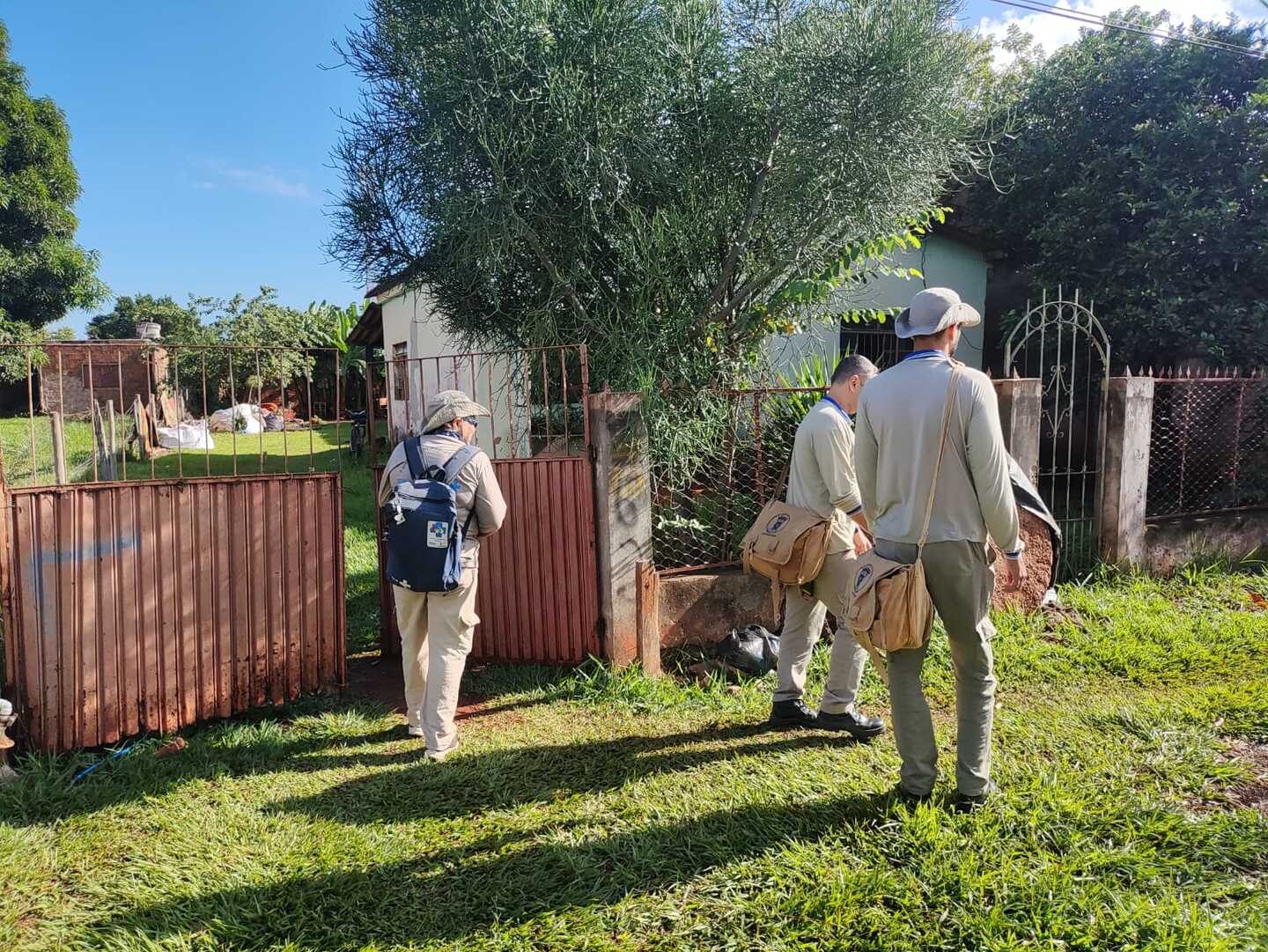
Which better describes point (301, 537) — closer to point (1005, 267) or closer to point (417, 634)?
point (417, 634)

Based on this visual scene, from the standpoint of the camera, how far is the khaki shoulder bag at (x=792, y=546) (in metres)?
3.64

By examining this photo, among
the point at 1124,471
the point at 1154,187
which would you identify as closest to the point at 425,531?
the point at 1124,471

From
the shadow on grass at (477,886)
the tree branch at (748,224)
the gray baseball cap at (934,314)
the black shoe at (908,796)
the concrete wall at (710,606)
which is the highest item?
the tree branch at (748,224)

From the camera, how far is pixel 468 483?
3.67 metres

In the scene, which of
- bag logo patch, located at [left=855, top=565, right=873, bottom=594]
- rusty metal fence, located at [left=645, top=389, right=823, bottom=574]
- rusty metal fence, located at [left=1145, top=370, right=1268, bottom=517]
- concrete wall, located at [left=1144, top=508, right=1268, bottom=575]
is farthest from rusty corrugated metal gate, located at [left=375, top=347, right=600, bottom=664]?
rusty metal fence, located at [left=1145, top=370, right=1268, bottom=517]

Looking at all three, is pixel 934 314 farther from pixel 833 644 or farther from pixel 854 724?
pixel 854 724

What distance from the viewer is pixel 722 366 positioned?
5.91 m

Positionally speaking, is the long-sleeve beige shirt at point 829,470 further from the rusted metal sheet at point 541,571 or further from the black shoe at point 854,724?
the rusted metal sheet at point 541,571

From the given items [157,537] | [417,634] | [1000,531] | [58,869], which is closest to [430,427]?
[417,634]

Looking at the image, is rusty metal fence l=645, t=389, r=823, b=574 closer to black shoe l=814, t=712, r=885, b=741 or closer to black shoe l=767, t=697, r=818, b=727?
black shoe l=767, t=697, r=818, b=727

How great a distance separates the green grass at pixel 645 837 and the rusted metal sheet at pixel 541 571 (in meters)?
0.53

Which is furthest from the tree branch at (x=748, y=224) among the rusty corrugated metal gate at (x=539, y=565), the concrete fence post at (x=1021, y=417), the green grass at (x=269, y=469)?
the green grass at (x=269, y=469)

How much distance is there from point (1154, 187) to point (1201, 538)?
14.0 ft

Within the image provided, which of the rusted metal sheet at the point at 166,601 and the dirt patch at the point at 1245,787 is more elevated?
the rusted metal sheet at the point at 166,601
